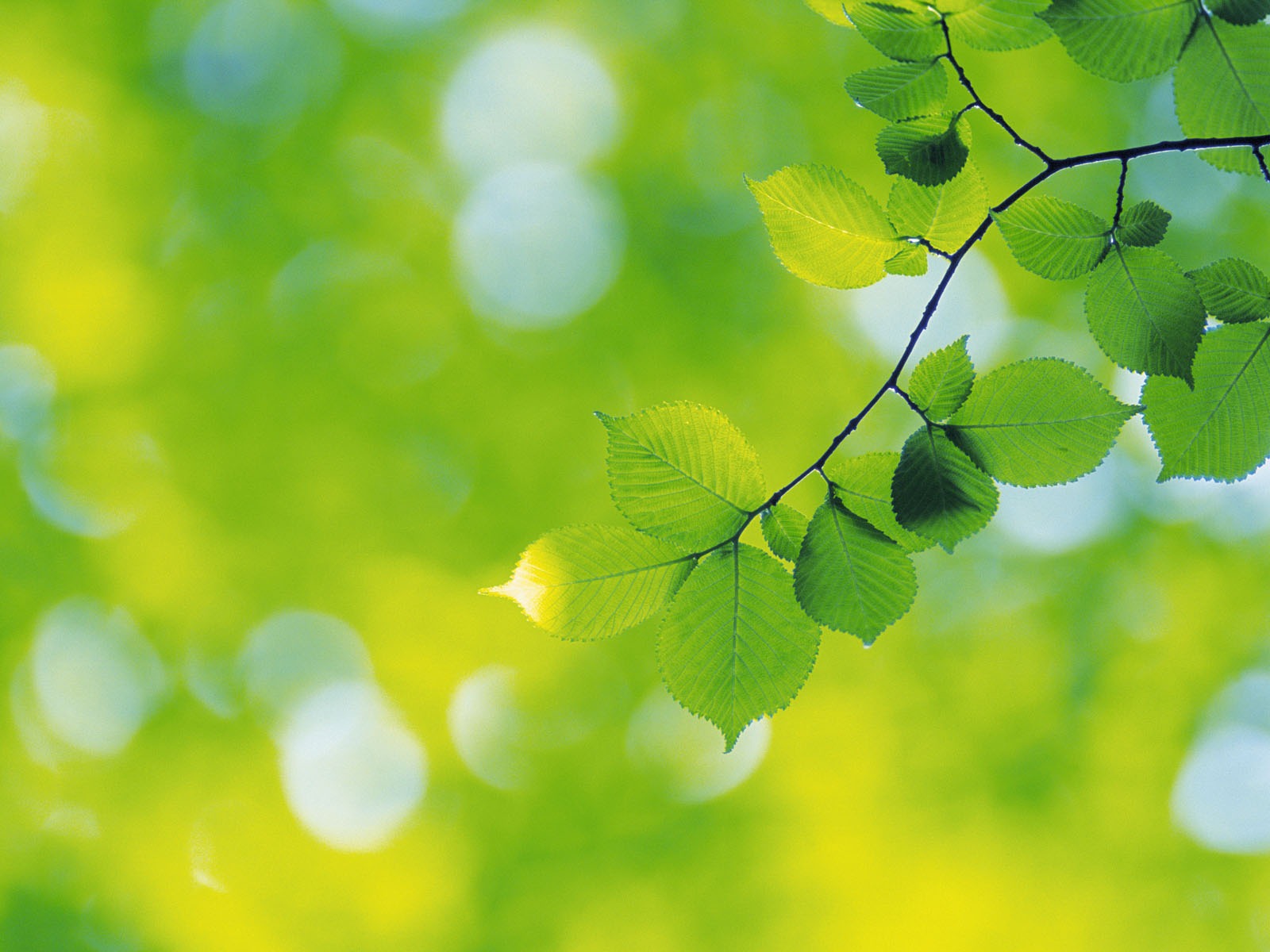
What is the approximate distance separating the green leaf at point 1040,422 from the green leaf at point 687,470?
20cm

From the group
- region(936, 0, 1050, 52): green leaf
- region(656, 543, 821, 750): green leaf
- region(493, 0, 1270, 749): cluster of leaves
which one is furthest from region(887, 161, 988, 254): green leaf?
region(656, 543, 821, 750): green leaf

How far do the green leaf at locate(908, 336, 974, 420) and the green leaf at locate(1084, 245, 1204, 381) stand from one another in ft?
0.51

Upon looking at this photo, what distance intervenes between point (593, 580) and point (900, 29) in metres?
0.56

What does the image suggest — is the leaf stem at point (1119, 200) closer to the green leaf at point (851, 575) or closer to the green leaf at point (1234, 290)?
the green leaf at point (1234, 290)

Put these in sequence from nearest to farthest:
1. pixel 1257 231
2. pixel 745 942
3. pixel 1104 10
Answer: pixel 1104 10 < pixel 1257 231 < pixel 745 942

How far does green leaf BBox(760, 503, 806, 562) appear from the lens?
794 mm

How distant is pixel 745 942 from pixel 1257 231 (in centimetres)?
512

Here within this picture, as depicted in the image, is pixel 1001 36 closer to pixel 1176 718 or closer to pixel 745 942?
pixel 745 942

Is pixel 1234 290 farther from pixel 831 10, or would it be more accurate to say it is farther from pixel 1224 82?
pixel 831 10

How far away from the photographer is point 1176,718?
5.34 metres

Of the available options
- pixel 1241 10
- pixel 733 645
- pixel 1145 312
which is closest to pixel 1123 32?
pixel 1241 10

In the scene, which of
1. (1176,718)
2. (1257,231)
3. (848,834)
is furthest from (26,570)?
(1257,231)

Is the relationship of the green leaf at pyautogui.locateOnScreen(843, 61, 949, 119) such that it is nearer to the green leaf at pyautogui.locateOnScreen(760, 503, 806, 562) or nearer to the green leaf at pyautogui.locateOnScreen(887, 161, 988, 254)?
the green leaf at pyautogui.locateOnScreen(887, 161, 988, 254)

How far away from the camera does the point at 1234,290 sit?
0.82m
